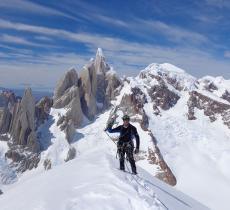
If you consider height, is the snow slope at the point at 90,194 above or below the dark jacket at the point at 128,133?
below

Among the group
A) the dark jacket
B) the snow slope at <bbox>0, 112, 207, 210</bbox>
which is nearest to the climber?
the dark jacket

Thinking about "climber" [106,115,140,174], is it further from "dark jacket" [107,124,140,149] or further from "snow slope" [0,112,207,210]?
"snow slope" [0,112,207,210]

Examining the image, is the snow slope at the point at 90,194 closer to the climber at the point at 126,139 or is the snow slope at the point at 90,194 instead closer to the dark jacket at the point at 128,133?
the climber at the point at 126,139

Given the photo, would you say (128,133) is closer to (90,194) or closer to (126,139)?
(126,139)

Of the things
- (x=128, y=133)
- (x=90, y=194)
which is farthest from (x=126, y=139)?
(x=90, y=194)

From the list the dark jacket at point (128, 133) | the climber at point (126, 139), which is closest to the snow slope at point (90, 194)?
the climber at point (126, 139)

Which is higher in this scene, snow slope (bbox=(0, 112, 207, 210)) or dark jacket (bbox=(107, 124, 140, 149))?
dark jacket (bbox=(107, 124, 140, 149))

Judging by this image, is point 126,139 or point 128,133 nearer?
point 128,133

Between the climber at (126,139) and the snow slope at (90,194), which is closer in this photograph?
the snow slope at (90,194)

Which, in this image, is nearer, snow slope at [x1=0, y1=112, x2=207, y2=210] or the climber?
snow slope at [x1=0, y1=112, x2=207, y2=210]

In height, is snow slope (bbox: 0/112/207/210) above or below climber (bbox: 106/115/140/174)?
below

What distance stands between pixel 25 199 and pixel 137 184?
712 cm

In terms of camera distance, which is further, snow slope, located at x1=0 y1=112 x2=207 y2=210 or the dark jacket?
the dark jacket

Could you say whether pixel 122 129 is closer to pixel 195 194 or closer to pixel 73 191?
pixel 73 191
